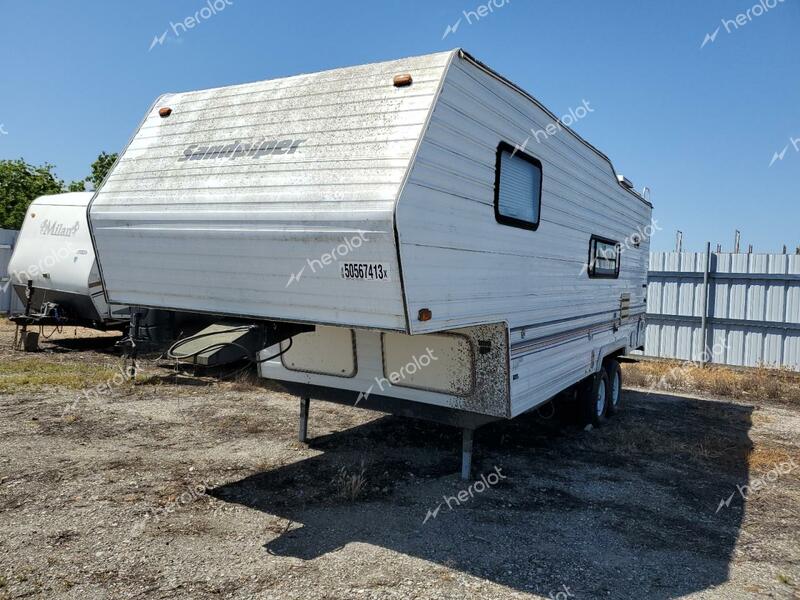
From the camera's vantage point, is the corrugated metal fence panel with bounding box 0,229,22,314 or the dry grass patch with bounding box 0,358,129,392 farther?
the corrugated metal fence panel with bounding box 0,229,22,314

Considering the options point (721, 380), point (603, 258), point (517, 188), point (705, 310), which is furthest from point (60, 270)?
point (705, 310)

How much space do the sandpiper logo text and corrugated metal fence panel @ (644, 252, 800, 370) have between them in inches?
439

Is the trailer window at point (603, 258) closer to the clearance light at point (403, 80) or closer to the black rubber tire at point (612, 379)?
the black rubber tire at point (612, 379)

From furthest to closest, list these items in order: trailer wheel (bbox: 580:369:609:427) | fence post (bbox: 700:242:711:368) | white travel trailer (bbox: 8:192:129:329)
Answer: fence post (bbox: 700:242:711:368)
white travel trailer (bbox: 8:192:129:329)
trailer wheel (bbox: 580:369:609:427)

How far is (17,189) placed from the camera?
1011 inches

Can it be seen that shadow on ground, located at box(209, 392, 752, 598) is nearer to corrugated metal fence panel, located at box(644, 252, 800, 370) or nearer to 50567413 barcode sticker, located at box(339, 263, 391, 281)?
50567413 barcode sticker, located at box(339, 263, 391, 281)

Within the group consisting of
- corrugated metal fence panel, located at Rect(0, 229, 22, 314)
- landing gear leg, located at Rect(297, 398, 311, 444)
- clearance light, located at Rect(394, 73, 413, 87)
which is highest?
clearance light, located at Rect(394, 73, 413, 87)

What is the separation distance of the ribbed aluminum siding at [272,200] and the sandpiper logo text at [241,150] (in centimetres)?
4

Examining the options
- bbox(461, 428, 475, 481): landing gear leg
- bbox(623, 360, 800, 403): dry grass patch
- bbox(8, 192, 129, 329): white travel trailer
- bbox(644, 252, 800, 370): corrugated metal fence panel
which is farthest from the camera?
bbox(644, 252, 800, 370): corrugated metal fence panel

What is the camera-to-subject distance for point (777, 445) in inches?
289

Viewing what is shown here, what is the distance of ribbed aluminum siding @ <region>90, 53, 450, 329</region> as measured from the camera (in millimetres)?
3799

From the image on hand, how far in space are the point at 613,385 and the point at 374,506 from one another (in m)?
4.97

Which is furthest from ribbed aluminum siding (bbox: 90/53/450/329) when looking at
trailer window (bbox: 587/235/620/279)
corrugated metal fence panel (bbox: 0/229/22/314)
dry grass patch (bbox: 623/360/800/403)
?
corrugated metal fence panel (bbox: 0/229/22/314)

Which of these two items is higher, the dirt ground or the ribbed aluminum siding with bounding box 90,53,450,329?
the ribbed aluminum siding with bounding box 90,53,450,329
